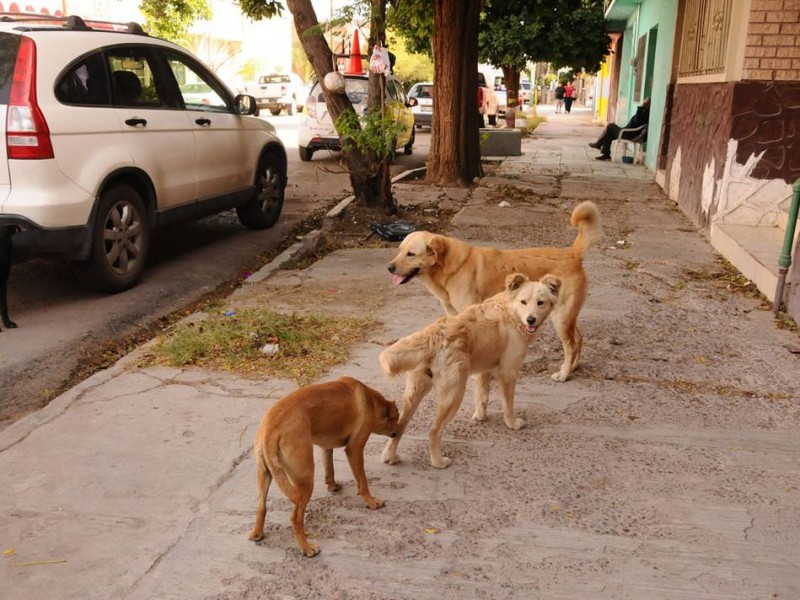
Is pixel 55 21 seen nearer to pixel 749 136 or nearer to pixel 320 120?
pixel 749 136

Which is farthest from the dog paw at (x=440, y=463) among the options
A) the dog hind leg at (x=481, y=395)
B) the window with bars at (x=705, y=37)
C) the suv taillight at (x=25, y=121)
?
the window with bars at (x=705, y=37)

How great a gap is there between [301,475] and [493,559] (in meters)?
0.80

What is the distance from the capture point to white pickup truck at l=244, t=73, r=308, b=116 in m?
34.2

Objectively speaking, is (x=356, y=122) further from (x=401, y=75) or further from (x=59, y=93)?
(x=401, y=75)

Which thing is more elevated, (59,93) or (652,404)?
(59,93)

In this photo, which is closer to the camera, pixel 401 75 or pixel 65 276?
pixel 65 276

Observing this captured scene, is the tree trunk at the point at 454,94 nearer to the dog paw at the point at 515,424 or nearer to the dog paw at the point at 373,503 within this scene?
the dog paw at the point at 515,424

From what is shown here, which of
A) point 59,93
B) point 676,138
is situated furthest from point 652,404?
point 676,138

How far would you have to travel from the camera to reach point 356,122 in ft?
29.2

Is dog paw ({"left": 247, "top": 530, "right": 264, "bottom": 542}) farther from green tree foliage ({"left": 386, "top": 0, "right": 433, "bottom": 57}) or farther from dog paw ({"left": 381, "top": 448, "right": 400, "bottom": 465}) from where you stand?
green tree foliage ({"left": 386, "top": 0, "right": 433, "bottom": 57})

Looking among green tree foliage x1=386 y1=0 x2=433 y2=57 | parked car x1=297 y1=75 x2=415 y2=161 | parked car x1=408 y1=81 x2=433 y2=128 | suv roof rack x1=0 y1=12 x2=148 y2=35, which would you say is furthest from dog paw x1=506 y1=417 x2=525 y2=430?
parked car x1=408 y1=81 x2=433 y2=128

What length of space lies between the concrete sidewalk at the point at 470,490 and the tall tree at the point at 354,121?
4.06 m

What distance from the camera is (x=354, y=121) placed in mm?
8859

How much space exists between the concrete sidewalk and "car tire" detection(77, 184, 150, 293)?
1.48 metres
